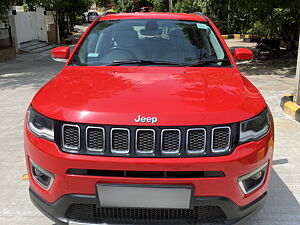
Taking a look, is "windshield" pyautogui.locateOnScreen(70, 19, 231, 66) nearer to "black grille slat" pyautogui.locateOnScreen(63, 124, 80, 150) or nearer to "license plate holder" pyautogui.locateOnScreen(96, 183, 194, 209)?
"black grille slat" pyautogui.locateOnScreen(63, 124, 80, 150)

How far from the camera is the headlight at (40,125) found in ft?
7.13

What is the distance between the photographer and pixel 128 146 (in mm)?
2047

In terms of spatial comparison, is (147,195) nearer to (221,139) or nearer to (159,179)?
(159,179)

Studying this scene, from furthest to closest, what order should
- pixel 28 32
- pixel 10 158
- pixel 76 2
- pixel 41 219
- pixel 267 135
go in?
pixel 76 2, pixel 28 32, pixel 10 158, pixel 41 219, pixel 267 135

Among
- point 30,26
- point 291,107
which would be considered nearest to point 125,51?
point 291,107

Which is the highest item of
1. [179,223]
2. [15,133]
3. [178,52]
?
[178,52]

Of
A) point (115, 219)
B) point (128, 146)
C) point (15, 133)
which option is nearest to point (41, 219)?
point (115, 219)

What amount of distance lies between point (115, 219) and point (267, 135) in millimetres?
1147

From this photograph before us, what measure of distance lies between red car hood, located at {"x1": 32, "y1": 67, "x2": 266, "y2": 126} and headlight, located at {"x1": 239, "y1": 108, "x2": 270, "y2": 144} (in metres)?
0.04

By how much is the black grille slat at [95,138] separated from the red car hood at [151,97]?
55 mm

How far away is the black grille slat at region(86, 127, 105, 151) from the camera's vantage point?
81.1 inches

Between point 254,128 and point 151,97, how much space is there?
709mm

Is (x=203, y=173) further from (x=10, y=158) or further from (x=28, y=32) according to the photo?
(x=28, y=32)

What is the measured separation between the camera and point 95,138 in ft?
6.79
